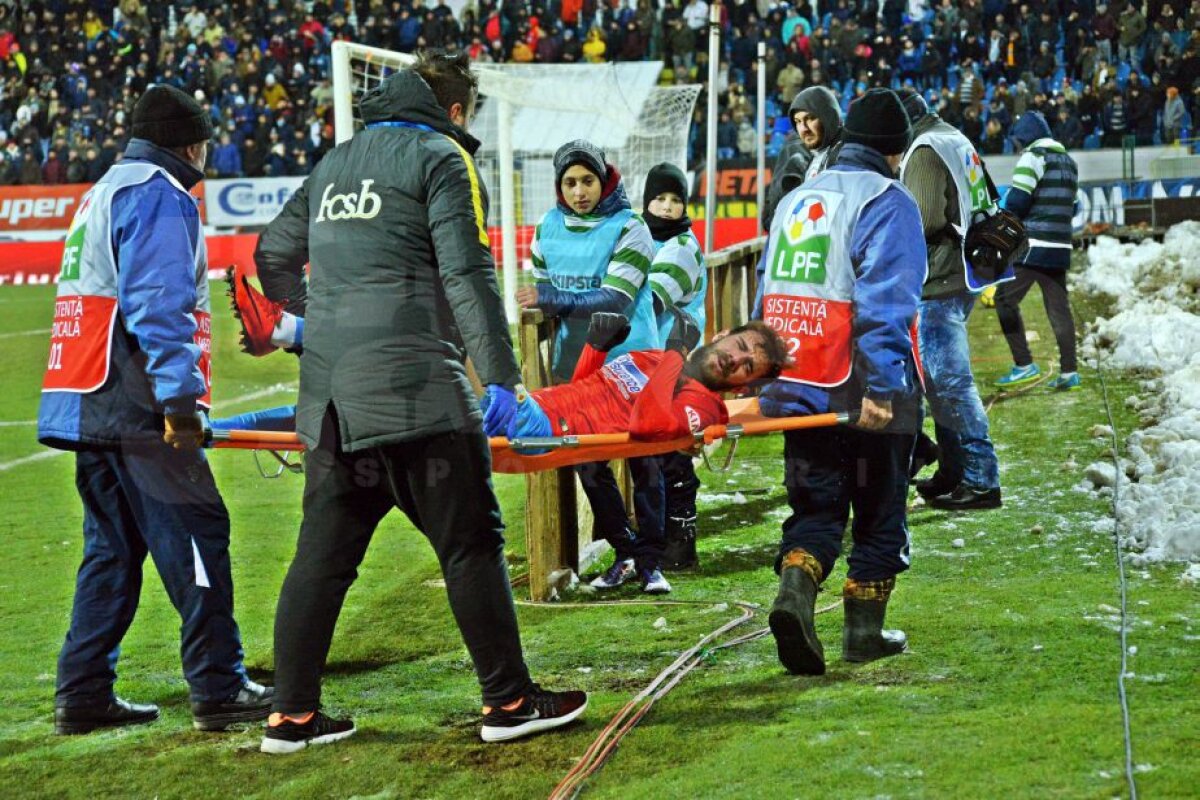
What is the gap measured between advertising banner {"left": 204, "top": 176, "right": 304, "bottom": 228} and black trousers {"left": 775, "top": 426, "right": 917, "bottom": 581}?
20.3m

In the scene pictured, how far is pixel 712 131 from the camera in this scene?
34.6 ft

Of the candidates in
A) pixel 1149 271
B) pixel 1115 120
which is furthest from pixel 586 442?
pixel 1115 120

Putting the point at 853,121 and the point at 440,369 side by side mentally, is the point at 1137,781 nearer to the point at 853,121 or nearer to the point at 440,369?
the point at 440,369

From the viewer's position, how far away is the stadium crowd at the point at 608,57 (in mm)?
21797

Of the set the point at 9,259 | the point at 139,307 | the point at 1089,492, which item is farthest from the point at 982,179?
the point at 9,259

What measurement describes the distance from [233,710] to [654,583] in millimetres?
1922

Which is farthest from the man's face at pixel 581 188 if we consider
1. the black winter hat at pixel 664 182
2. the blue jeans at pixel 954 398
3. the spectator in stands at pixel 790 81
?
the spectator in stands at pixel 790 81

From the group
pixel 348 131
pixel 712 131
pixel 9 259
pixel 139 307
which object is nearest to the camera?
pixel 139 307

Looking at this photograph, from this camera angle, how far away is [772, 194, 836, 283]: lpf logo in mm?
4602

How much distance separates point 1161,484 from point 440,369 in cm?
368

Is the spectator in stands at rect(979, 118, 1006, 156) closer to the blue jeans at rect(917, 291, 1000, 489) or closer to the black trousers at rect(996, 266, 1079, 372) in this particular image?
the black trousers at rect(996, 266, 1079, 372)

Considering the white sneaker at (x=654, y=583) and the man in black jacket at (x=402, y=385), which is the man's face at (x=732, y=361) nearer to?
the white sneaker at (x=654, y=583)

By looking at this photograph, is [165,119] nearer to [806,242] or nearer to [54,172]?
[806,242]

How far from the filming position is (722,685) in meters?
4.46
